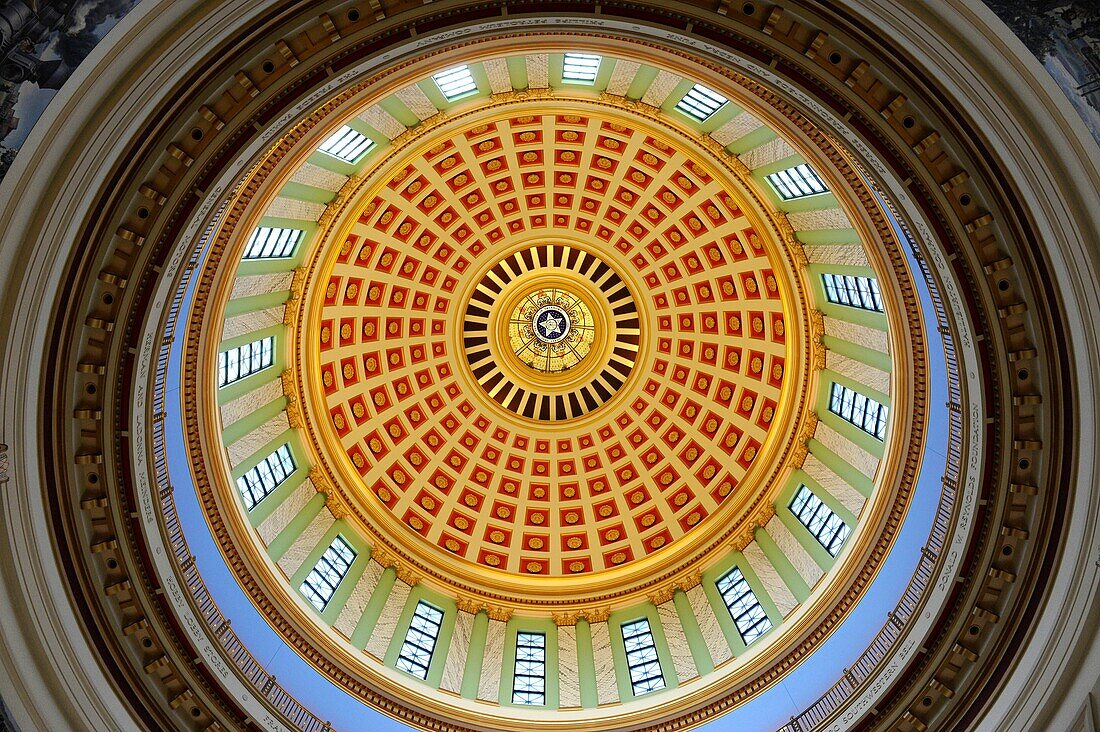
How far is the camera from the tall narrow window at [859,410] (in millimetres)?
20391

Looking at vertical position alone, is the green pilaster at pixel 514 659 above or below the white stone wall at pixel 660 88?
below

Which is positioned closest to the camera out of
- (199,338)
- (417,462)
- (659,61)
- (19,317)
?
(19,317)

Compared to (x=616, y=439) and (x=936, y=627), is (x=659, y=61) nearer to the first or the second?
(x=936, y=627)

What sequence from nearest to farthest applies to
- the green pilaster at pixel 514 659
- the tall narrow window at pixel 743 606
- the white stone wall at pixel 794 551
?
the white stone wall at pixel 794 551 → the tall narrow window at pixel 743 606 → the green pilaster at pixel 514 659

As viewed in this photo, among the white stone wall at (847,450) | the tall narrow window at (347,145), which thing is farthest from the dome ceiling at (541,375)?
the white stone wall at (847,450)

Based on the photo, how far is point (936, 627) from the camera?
47.2 ft

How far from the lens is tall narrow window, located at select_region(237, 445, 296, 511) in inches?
817

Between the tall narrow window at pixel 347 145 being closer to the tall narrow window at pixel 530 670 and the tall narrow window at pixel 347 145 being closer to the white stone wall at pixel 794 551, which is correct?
the tall narrow window at pixel 530 670

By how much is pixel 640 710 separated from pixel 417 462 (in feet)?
44.4

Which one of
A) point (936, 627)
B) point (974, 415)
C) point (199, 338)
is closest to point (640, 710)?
point (936, 627)

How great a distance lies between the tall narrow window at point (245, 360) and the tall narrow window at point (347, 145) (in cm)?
620

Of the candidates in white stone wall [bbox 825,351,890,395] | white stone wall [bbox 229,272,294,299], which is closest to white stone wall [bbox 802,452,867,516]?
white stone wall [bbox 825,351,890,395]

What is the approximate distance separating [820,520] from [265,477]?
17044 mm

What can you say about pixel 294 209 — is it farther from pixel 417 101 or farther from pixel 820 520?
pixel 820 520
